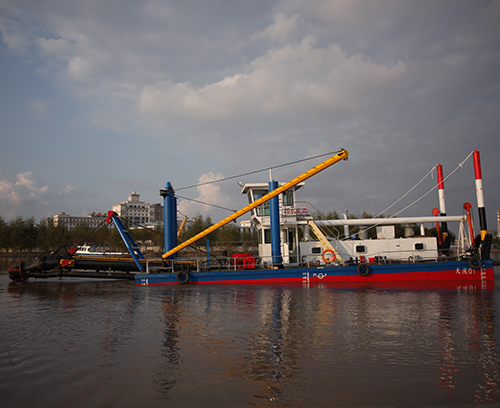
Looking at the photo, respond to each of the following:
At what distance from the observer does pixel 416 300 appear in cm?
1443

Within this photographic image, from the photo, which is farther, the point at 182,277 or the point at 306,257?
the point at 306,257

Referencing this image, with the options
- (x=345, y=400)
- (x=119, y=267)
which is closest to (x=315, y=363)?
(x=345, y=400)

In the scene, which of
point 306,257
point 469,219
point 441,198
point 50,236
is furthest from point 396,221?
point 50,236

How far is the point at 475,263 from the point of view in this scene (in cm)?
1939

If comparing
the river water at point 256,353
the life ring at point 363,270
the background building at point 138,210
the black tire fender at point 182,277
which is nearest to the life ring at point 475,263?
the river water at point 256,353

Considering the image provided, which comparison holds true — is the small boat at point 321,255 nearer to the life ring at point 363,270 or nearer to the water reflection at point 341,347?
the life ring at point 363,270

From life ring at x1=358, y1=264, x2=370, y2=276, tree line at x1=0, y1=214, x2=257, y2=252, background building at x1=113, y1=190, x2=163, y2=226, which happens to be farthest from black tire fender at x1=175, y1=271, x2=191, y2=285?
background building at x1=113, y1=190, x2=163, y2=226

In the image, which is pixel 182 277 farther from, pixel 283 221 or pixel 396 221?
pixel 396 221

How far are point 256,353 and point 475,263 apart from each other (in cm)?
1712

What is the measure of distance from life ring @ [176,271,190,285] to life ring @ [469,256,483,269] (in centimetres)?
1662

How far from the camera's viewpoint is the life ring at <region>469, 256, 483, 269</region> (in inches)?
759

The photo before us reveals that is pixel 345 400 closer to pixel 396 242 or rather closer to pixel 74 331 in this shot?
pixel 74 331

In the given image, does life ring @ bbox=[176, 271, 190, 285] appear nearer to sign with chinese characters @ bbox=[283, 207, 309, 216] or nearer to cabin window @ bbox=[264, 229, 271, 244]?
cabin window @ bbox=[264, 229, 271, 244]

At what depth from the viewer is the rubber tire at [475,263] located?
1928 centimetres
